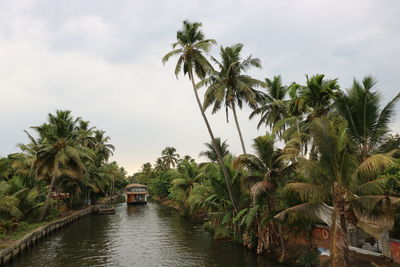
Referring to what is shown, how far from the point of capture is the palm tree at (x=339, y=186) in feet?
31.5

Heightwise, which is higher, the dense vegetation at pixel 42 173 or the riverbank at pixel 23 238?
the dense vegetation at pixel 42 173

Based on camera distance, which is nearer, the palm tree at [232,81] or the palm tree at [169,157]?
the palm tree at [232,81]

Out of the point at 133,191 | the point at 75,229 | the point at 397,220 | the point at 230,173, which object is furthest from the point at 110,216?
the point at 397,220

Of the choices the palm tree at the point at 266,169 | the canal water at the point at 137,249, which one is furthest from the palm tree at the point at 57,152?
the palm tree at the point at 266,169

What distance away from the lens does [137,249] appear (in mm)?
21062

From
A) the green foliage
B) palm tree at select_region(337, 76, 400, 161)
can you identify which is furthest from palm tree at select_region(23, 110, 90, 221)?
palm tree at select_region(337, 76, 400, 161)

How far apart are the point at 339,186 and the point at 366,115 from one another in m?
6.90

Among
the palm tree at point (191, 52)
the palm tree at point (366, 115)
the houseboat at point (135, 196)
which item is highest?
the palm tree at point (191, 52)

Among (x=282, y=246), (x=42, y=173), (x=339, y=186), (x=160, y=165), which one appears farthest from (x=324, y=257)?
(x=160, y=165)

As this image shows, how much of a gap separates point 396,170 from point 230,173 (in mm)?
11490

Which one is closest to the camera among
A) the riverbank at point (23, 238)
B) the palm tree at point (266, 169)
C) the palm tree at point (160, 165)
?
the palm tree at point (266, 169)

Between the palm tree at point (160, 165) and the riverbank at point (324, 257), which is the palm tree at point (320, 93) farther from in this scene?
the palm tree at point (160, 165)

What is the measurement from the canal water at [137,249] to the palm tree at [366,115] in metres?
8.02

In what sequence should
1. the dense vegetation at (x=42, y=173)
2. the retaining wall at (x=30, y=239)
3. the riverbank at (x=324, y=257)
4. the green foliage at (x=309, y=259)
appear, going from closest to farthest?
the riverbank at (x=324, y=257), the green foliage at (x=309, y=259), the retaining wall at (x=30, y=239), the dense vegetation at (x=42, y=173)
